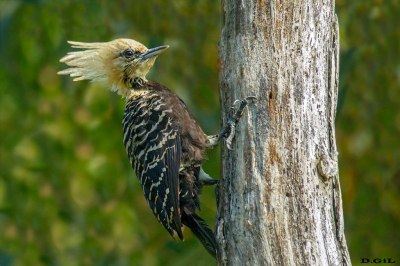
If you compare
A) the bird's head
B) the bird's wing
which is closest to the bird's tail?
the bird's wing

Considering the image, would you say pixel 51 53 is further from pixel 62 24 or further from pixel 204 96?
pixel 204 96

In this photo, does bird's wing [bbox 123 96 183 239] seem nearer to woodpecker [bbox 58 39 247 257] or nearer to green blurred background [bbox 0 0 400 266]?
woodpecker [bbox 58 39 247 257]

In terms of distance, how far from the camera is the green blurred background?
606 cm

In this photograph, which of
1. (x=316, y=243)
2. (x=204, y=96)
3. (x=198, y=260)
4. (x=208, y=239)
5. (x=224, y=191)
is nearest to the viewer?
(x=316, y=243)

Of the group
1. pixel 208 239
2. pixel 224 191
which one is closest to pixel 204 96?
pixel 208 239

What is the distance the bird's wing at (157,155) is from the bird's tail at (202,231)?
141 millimetres

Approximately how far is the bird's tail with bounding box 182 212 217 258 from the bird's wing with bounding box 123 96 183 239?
14 cm

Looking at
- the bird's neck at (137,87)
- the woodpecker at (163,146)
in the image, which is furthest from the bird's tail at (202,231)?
the bird's neck at (137,87)

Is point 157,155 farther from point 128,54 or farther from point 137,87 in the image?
point 128,54

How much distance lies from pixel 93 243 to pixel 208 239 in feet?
10.8

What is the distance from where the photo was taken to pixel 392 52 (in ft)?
19.7

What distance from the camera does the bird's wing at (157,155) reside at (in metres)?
4.14

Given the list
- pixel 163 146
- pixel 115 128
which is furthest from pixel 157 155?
pixel 115 128

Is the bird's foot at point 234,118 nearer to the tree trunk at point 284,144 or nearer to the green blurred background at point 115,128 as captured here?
the tree trunk at point 284,144
